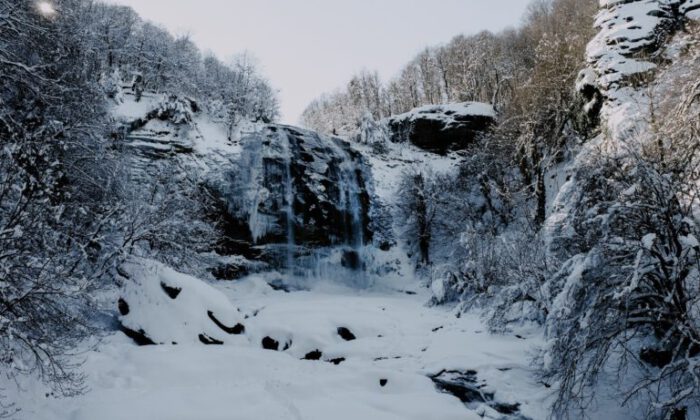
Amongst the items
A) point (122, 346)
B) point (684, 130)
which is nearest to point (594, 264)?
point (684, 130)

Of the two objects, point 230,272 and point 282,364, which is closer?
point 282,364

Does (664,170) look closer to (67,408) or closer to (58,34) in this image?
(67,408)

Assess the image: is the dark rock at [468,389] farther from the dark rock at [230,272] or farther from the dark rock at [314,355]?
the dark rock at [230,272]

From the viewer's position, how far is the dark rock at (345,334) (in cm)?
1246

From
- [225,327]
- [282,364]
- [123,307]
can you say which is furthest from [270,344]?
[123,307]

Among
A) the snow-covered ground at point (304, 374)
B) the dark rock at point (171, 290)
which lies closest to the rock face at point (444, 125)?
the snow-covered ground at point (304, 374)

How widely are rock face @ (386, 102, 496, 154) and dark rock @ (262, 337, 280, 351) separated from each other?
1021 inches

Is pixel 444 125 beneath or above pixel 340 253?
above

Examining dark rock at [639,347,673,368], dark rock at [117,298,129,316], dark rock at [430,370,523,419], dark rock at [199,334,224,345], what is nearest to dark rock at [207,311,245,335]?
dark rock at [199,334,224,345]

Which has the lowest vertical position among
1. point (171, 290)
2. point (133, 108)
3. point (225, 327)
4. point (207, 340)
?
point (207, 340)

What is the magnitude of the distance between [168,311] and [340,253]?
538 inches

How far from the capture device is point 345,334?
12570mm

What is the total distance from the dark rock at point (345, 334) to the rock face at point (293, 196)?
9.91 meters

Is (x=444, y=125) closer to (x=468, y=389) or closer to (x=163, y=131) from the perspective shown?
(x=163, y=131)
